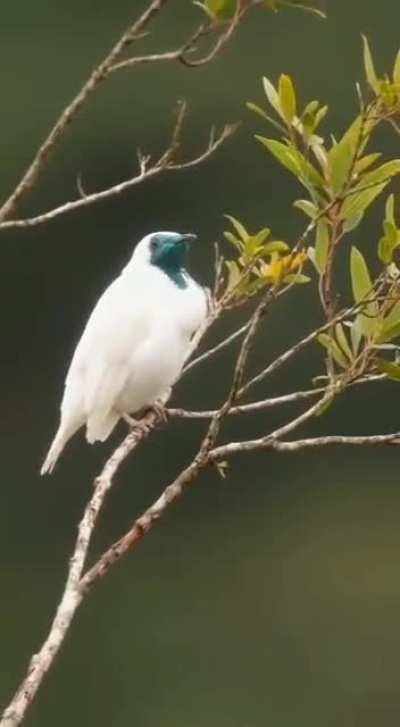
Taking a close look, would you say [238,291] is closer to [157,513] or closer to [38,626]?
[157,513]

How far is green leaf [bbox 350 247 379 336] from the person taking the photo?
2730mm

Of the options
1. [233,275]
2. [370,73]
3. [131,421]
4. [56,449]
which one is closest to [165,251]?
[131,421]

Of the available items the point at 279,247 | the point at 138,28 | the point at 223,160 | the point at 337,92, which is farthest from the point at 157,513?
the point at 223,160

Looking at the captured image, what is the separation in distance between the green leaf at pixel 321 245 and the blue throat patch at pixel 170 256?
3.98ft

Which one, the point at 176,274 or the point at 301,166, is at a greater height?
the point at 301,166

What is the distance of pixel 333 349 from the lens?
2.70 m

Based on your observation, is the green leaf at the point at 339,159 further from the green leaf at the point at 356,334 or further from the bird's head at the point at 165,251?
the bird's head at the point at 165,251

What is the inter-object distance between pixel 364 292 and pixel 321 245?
9cm

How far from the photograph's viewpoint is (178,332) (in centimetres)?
373

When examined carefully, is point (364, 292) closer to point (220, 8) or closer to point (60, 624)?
point (220, 8)

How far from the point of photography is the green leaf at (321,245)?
2.68 meters

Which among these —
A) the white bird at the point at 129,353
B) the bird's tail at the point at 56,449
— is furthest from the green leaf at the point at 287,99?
the white bird at the point at 129,353

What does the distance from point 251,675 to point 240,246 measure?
468 centimetres

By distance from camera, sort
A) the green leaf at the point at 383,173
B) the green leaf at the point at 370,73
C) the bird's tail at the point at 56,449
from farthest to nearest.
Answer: the bird's tail at the point at 56,449
the green leaf at the point at 383,173
the green leaf at the point at 370,73
